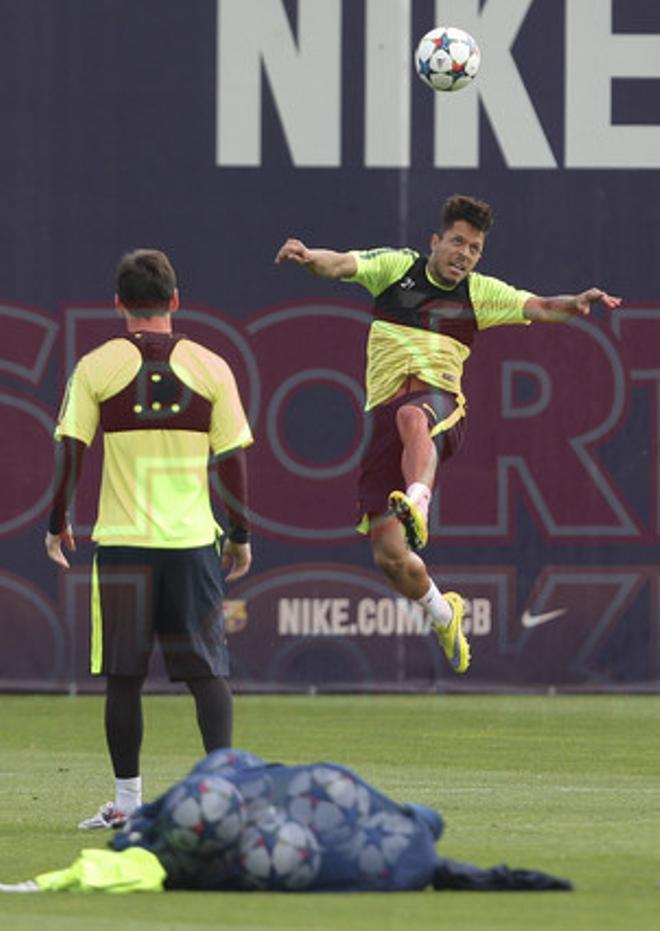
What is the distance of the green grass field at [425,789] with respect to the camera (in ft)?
21.4

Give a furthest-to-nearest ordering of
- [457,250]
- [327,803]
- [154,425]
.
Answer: [457,250]
[154,425]
[327,803]

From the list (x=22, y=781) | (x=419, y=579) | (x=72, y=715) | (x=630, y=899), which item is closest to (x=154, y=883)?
(x=630, y=899)

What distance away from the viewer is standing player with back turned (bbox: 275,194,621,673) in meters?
11.8

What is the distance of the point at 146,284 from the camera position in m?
8.58

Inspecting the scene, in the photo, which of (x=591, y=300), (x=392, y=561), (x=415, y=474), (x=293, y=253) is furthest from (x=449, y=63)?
(x=293, y=253)

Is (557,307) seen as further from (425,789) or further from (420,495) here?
(425,789)

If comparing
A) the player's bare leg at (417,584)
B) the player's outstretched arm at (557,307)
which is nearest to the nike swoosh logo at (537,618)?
the player's bare leg at (417,584)

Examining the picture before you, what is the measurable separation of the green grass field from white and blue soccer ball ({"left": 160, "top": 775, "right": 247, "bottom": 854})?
17 centimetres

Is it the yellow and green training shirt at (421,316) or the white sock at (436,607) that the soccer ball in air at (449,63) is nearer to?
the yellow and green training shirt at (421,316)

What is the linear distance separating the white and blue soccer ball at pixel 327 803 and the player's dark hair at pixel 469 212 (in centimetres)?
511

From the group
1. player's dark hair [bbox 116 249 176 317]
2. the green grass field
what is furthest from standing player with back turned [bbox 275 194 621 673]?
player's dark hair [bbox 116 249 176 317]

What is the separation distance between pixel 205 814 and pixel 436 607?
567cm

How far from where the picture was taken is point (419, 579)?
485 inches

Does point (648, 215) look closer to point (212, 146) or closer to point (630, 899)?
point (212, 146)
